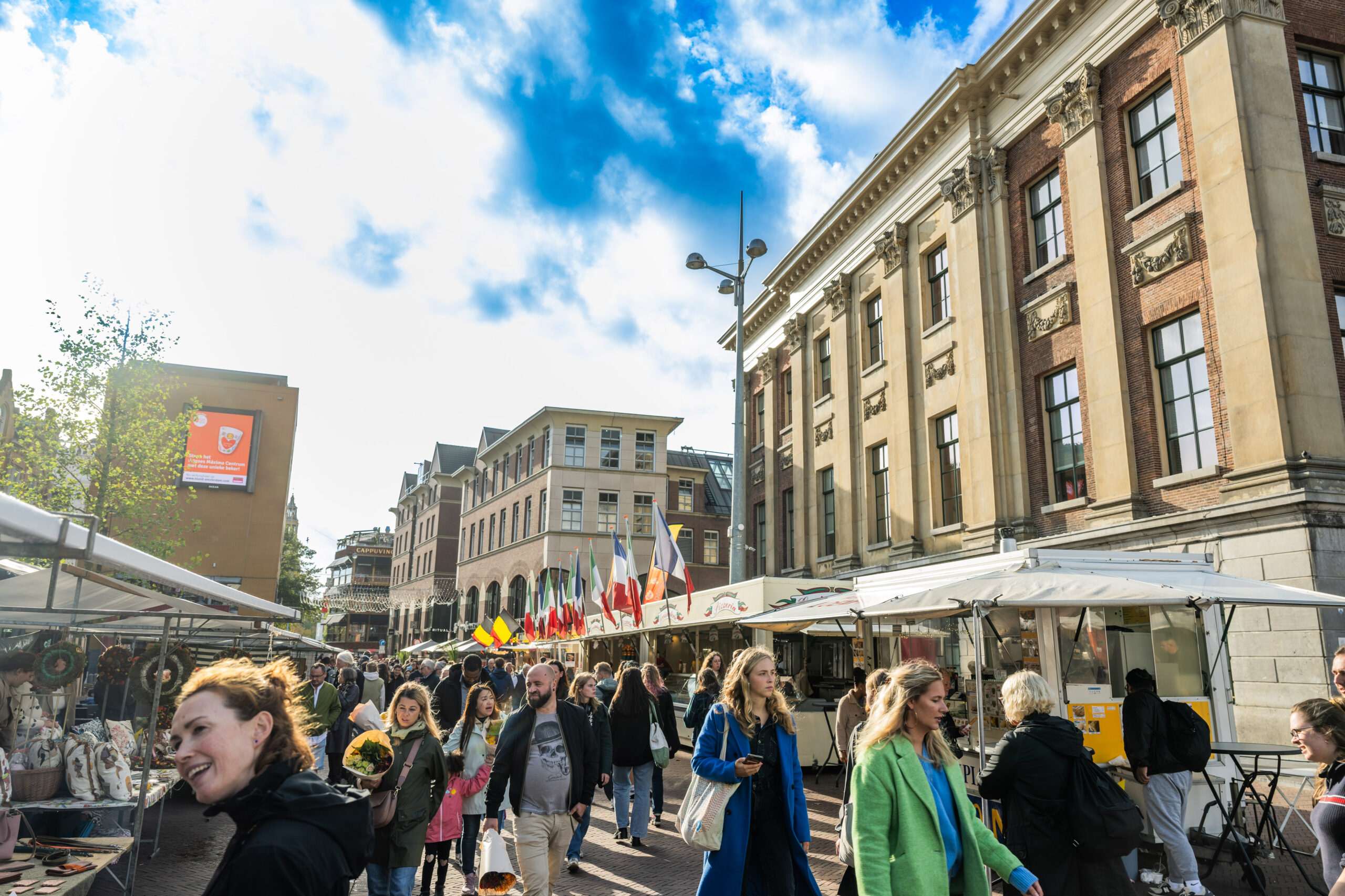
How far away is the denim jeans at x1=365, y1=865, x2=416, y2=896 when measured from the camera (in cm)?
587

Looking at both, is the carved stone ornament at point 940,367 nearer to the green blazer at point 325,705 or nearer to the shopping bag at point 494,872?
the green blazer at point 325,705

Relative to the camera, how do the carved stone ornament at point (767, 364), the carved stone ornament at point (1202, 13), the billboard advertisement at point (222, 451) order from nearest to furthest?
the carved stone ornament at point (1202, 13)
the carved stone ornament at point (767, 364)
the billboard advertisement at point (222, 451)

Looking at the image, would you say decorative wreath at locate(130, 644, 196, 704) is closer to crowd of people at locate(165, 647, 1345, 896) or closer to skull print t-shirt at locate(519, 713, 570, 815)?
crowd of people at locate(165, 647, 1345, 896)

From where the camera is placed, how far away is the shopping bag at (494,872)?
15.5 feet

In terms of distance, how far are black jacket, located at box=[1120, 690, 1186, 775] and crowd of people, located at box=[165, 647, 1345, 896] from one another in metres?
0.01

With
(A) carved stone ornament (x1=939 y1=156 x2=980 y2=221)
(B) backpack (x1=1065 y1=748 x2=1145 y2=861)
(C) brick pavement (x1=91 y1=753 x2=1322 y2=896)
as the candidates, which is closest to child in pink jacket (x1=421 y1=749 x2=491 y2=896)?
(C) brick pavement (x1=91 y1=753 x2=1322 y2=896)

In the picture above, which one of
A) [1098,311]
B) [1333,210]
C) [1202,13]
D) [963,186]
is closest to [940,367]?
[963,186]

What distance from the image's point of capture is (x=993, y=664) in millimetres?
11016

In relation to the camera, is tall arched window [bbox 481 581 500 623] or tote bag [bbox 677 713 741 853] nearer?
tote bag [bbox 677 713 741 853]

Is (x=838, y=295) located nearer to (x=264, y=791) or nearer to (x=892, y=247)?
(x=892, y=247)

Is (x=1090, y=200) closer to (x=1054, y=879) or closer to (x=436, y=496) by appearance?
(x=1054, y=879)

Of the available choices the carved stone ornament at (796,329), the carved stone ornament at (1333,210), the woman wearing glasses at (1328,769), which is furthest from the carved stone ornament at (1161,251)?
the carved stone ornament at (796,329)

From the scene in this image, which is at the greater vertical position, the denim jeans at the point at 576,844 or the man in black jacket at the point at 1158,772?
the man in black jacket at the point at 1158,772

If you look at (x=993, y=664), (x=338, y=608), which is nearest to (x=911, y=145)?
(x=993, y=664)
